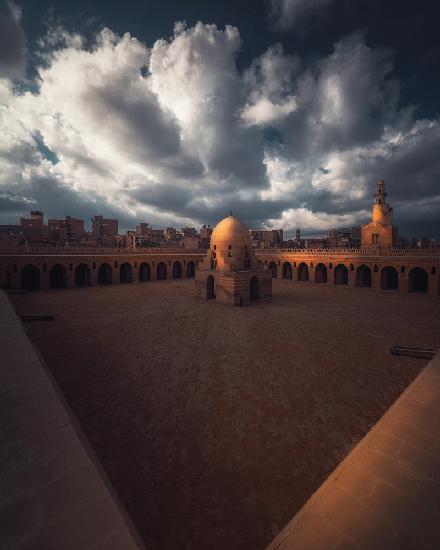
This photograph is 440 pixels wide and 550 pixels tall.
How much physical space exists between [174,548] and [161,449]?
185 centimetres

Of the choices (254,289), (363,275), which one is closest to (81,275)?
(254,289)

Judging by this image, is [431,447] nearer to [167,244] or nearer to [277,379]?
[277,379]

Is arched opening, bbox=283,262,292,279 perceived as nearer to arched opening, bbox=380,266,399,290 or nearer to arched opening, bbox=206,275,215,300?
arched opening, bbox=380,266,399,290

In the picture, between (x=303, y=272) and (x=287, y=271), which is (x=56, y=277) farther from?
(x=303, y=272)

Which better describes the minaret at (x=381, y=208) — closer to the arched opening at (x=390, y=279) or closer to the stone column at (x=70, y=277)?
the arched opening at (x=390, y=279)

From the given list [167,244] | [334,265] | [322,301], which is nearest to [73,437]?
[322,301]

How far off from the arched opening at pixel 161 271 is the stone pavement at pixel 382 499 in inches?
1368

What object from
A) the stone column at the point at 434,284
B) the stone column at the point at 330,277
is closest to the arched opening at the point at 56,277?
the stone column at the point at 330,277

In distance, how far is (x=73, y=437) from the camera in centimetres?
297

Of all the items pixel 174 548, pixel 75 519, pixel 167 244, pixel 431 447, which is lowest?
pixel 174 548

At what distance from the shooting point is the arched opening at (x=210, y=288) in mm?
22156

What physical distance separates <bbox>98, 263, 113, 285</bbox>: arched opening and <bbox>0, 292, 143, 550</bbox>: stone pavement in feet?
96.9

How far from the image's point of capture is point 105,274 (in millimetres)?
32781

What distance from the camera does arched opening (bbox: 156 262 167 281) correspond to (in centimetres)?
3701
